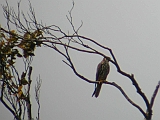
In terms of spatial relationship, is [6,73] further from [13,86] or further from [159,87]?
[159,87]

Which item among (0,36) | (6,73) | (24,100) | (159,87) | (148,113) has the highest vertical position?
(0,36)

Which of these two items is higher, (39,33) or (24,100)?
(39,33)

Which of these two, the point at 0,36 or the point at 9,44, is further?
the point at 0,36

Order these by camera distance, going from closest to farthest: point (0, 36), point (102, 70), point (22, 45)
Answer: point (22, 45), point (0, 36), point (102, 70)

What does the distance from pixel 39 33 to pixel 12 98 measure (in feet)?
1.73

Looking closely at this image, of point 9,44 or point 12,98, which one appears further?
point 12,98

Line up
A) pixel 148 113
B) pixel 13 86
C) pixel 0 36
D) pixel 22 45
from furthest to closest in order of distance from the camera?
pixel 13 86, pixel 0 36, pixel 22 45, pixel 148 113

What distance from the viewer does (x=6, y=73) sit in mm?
1454

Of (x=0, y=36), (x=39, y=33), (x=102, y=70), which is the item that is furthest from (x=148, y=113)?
(x=102, y=70)

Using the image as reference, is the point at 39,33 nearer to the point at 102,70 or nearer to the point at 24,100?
the point at 24,100

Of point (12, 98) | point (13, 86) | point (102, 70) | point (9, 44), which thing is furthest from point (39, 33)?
point (102, 70)

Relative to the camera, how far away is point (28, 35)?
50.3 inches

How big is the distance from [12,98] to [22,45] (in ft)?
1.56

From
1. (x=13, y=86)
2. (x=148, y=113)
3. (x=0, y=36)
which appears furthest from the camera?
(x=13, y=86)
